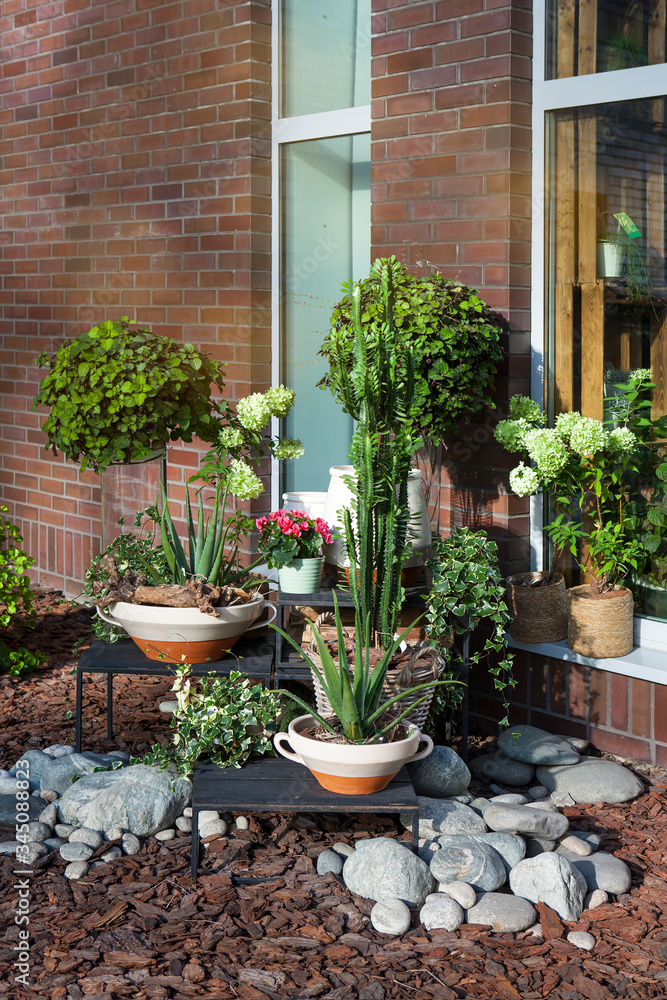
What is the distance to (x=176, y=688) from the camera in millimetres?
3264

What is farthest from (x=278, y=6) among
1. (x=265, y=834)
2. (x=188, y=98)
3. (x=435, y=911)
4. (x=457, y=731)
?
(x=435, y=911)

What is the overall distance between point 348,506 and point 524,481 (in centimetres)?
61

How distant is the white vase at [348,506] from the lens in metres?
3.48

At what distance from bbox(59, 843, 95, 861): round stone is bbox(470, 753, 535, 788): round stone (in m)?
1.33

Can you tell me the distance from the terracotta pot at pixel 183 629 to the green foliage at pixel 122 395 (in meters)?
0.59

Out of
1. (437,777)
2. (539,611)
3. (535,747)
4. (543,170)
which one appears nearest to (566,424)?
(539,611)

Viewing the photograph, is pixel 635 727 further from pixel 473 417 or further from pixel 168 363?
pixel 168 363

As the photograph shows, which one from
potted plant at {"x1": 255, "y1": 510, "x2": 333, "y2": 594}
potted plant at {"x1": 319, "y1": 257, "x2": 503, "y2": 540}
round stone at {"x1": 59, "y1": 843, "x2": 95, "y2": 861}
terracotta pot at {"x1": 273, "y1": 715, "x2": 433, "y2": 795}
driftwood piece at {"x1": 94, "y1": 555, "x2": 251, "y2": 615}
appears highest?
potted plant at {"x1": 319, "y1": 257, "x2": 503, "y2": 540}

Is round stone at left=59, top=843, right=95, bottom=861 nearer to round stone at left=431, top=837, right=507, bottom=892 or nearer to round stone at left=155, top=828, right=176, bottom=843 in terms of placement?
round stone at left=155, top=828, right=176, bottom=843

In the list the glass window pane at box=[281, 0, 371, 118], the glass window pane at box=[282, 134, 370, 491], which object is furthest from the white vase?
the glass window pane at box=[281, 0, 371, 118]

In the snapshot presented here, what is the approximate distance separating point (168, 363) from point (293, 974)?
209cm

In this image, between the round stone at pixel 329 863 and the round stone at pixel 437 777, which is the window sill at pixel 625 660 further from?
the round stone at pixel 329 863

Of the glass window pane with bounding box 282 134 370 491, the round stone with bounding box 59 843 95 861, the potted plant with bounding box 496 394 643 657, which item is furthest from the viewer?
the glass window pane with bounding box 282 134 370 491

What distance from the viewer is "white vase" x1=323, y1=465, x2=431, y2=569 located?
348cm
